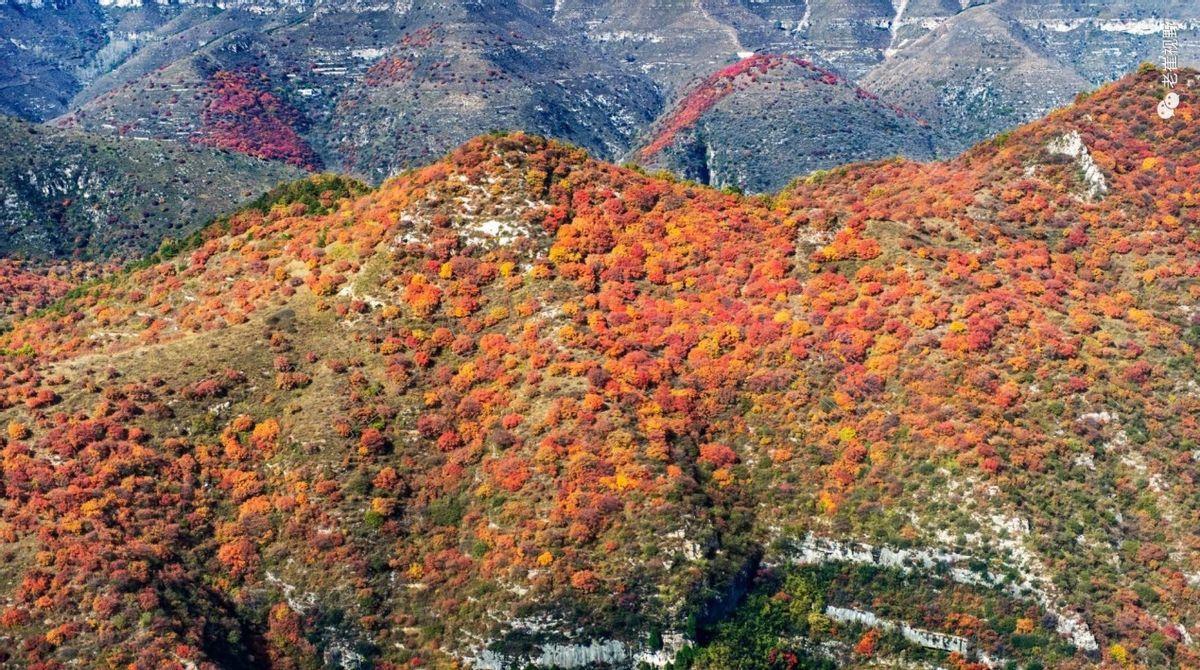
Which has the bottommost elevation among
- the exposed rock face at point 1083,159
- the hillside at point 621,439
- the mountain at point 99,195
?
the mountain at point 99,195

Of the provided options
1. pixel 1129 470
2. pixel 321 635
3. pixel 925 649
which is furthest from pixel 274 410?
pixel 1129 470

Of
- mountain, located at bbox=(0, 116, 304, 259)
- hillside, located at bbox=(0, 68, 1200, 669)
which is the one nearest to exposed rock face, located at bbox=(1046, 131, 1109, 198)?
hillside, located at bbox=(0, 68, 1200, 669)

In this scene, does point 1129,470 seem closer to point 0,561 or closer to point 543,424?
point 543,424

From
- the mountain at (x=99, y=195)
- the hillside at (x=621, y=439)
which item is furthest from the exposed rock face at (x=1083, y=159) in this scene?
the mountain at (x=99, y=195)

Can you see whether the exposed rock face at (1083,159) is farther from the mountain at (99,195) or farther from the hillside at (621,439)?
the mountain at (99,195)

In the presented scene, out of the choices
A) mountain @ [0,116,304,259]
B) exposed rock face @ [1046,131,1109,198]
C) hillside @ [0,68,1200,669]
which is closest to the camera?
hillside @ [0,68,1200,669]

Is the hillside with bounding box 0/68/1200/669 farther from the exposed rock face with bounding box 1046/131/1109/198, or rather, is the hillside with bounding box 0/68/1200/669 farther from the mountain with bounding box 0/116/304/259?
the mountain with bounding box 0/116/304/259

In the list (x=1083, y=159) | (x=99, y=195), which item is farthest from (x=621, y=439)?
(x=99, y=195)
